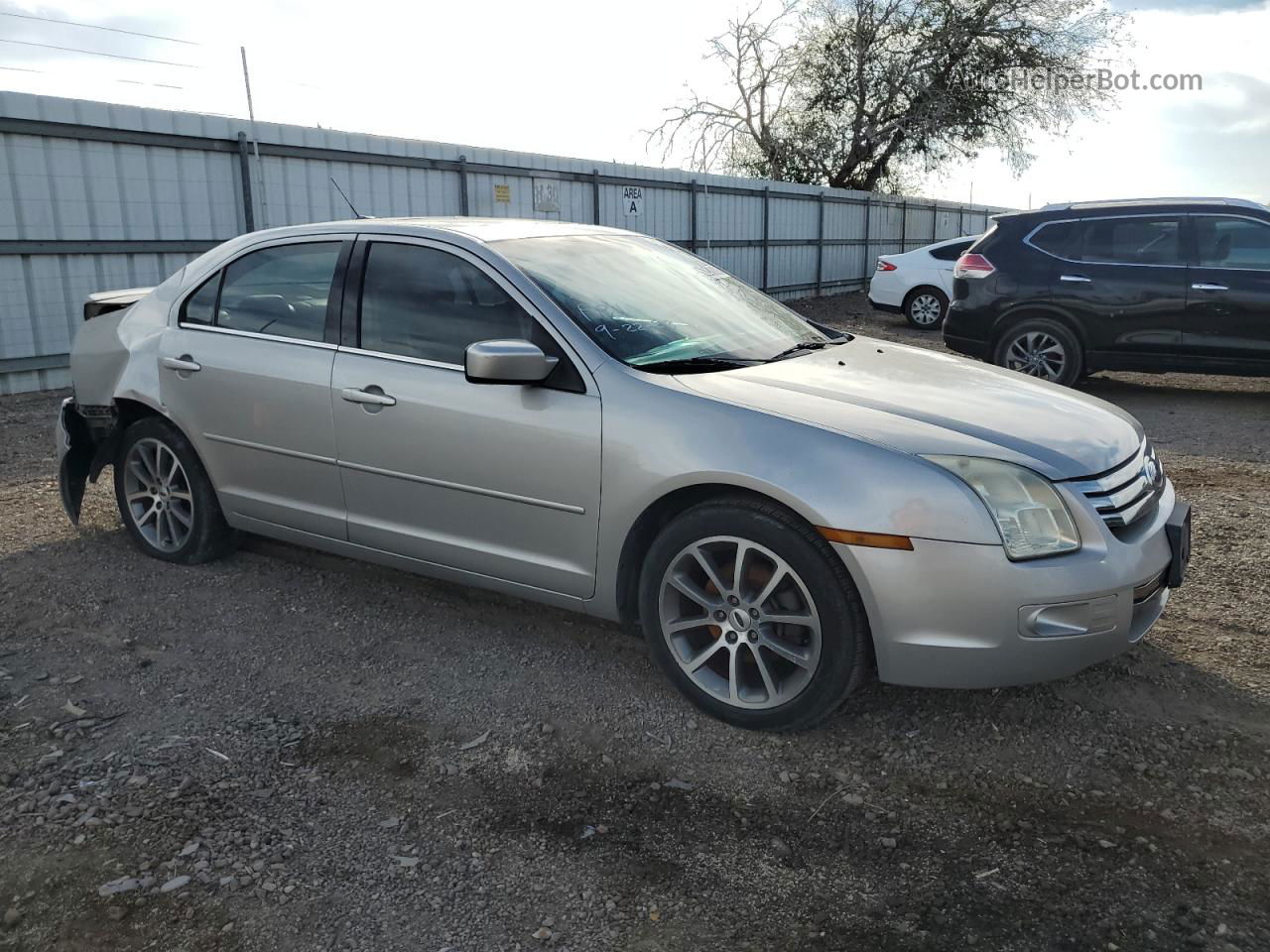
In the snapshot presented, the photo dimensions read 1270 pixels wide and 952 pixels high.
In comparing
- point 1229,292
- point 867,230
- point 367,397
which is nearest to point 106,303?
point 367,397

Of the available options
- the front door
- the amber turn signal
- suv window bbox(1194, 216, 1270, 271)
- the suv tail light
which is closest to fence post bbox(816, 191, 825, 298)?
the suv tail light

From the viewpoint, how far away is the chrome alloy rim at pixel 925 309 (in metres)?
16.1

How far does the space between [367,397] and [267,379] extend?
60 centimetres

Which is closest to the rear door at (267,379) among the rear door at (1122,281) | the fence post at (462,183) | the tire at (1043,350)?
the tire at (1043,350)

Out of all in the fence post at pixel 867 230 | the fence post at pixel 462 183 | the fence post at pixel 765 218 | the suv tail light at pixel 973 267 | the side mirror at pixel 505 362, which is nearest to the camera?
the side mirror at pixel 505 362

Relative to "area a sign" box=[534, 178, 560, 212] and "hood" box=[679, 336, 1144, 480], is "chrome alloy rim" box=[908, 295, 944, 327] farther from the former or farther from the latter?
"hood" box=[679, 336, 1144, 480]

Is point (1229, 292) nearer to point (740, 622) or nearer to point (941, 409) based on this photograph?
point (941, 409)

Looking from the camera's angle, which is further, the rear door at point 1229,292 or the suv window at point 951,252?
the suv window at point 951,252

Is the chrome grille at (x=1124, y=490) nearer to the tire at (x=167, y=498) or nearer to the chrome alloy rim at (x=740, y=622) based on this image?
the chrome alloy rim at (x=740, y=622)

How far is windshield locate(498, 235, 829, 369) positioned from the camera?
12.1 feet

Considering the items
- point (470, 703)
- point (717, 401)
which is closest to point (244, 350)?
point (470, 703)

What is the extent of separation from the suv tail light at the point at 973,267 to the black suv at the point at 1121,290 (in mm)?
10

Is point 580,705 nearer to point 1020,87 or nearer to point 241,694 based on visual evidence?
point 241,694

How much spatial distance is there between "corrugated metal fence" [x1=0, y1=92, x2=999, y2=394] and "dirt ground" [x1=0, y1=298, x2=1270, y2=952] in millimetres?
6085
